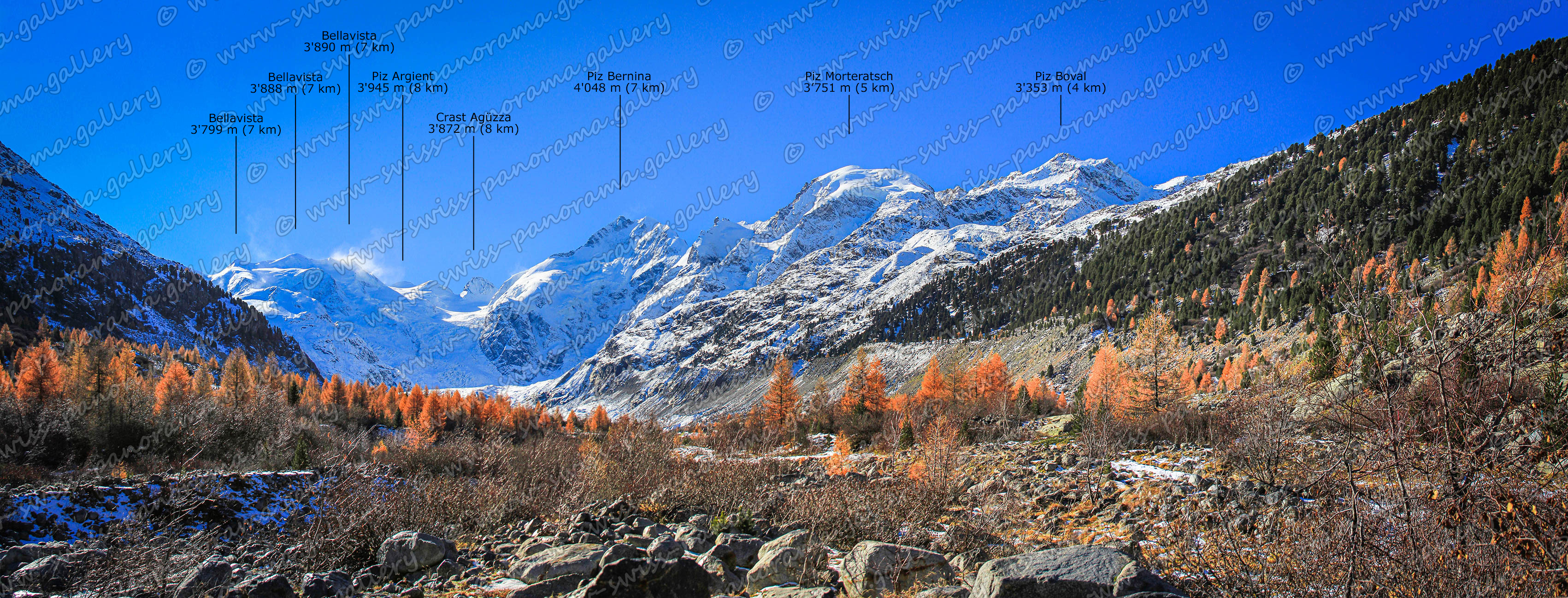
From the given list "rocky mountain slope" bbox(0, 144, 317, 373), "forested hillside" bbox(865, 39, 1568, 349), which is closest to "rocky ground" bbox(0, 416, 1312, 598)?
"forested hillside" bbox(865, 39, 1568, 349)

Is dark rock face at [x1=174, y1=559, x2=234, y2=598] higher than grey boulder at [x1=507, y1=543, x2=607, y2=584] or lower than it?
higher

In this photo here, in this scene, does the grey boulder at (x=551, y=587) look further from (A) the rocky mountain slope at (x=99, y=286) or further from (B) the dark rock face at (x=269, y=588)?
(A) the rocky mountain slope at (x=99, y=286)

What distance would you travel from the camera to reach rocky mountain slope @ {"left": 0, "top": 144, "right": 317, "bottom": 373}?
134 meters

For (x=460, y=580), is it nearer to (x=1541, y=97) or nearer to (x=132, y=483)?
(x=132, y=483)

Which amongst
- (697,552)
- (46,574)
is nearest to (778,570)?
(697,552)

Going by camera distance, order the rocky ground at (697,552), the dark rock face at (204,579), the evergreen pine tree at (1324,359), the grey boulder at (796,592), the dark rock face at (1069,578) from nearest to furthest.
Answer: the dark rock face at (1069,578) → the rocky ground at (697,552) → the dark rock face at (204,579) → the grey boulder at (796,592) → the evergreen pine tree at (1324,359)

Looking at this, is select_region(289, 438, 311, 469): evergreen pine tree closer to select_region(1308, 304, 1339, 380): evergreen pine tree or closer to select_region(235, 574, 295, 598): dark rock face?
select_region(235, 574, 295, 598): dark rock face

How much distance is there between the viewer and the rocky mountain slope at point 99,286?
134375 mm

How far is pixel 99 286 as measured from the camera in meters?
152

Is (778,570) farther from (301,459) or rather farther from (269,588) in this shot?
(301,459)

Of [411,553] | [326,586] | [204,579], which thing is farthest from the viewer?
[411,553]

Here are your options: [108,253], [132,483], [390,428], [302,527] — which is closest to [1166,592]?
[302,527]

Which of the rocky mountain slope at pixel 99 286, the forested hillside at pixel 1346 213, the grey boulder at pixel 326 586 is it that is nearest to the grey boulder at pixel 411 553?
the grey boulder at pixel 326 586

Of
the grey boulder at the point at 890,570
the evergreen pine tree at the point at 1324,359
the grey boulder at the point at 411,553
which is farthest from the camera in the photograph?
the evergreen pine tree at the point at 1324,359
